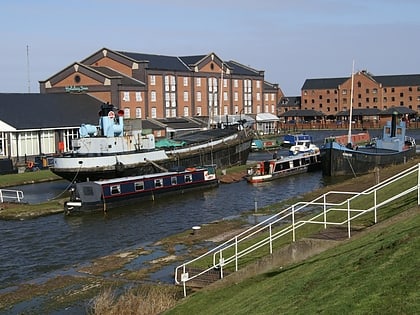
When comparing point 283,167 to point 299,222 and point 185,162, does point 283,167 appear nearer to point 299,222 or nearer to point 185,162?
point 185,162

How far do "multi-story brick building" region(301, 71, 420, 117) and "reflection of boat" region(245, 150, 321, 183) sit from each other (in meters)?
91.1

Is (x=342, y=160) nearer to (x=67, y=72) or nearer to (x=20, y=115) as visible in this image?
(x=20, y=115)

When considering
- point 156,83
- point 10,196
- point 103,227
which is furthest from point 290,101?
point 103,227

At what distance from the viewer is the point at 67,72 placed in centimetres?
8894

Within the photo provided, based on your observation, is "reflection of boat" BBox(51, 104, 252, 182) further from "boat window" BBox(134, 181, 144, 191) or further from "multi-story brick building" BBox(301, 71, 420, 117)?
"multi-story brick building" BBox(301, 71, 420, 117)

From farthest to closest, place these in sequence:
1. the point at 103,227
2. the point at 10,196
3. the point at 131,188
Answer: the point at 10,196, the point at 131,188, the point at 103,227

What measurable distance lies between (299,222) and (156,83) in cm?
7232

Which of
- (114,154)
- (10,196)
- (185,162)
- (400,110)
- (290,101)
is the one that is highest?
(290,101)

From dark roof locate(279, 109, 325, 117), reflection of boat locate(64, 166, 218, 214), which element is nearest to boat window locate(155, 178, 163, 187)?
reflection of boat locate(64, 166, 218, 214)

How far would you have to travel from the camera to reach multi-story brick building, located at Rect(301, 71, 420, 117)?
149000 millimetres

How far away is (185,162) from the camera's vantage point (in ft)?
188

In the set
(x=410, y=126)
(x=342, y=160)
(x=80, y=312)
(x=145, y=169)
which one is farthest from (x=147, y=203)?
(x=410, y=126)

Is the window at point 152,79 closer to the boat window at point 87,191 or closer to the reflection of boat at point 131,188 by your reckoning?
the reflection of boat at point 131,188

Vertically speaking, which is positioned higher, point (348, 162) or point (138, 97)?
point (138, 97)
